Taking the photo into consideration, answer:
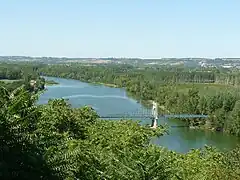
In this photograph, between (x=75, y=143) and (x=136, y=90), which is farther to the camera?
(x=136, y=90)

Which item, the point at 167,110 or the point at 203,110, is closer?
the point at 203,110

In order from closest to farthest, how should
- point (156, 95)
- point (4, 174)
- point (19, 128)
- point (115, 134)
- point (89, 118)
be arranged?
point (4, 174) → point (19, 128) → point (115, 134) → point (89, 118) → point (156, 95)

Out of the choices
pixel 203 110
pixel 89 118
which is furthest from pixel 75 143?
pixel 203 110

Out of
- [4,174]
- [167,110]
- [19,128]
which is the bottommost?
[167,110]

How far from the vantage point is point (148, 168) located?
8.07m

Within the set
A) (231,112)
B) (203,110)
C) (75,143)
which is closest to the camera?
(75,143)

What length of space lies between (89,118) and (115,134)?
6.29 m

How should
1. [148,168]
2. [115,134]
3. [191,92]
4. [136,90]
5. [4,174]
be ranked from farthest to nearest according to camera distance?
1. [136,90]
2. [191,92]
3. [115,134]
4. [148,168]
5. [4,174]

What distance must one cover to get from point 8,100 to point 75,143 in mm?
7855

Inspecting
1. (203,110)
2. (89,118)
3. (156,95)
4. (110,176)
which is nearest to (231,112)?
(203,110)

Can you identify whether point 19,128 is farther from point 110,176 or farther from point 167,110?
point 167,110

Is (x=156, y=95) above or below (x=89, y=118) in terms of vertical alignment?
below

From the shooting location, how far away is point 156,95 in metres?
89.4

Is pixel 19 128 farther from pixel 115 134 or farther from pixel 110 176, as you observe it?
pixel 115 134
